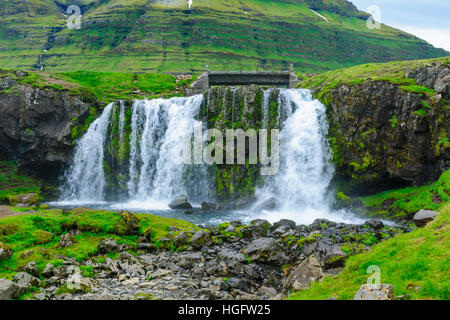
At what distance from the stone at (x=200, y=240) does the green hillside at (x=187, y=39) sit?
110 meters

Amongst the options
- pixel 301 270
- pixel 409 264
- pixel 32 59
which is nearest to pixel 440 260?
pixel 409 264

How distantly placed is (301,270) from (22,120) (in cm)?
4653

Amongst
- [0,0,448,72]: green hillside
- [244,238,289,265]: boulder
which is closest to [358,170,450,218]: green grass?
[244,238,289,265]: boulder

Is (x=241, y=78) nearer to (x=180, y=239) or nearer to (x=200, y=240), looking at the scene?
(x=200, y=240)

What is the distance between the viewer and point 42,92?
44.5 m

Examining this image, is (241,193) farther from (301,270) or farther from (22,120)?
(22,120)

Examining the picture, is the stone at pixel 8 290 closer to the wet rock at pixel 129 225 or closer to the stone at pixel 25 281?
the stone at pixel 25 281

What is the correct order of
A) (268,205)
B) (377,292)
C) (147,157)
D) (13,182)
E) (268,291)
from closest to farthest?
(377,292) → (268,291) → (268,205) → (147,157) → (13,182)

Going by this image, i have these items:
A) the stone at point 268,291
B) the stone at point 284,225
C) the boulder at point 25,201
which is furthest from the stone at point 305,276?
the boulder at point 25,201

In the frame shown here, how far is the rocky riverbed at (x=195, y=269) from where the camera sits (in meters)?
11.7

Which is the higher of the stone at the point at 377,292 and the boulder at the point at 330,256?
the stone at the point at 377,292

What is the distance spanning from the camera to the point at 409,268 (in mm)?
8508

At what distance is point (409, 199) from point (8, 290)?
3070cm

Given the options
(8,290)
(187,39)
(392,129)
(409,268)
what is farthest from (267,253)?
(187,39)
